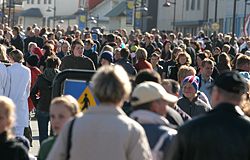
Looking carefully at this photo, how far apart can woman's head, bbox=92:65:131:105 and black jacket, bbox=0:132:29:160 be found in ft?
2.79

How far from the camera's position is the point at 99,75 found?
3.46m

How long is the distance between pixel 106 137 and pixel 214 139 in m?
0.71

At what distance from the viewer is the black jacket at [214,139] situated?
132 inches

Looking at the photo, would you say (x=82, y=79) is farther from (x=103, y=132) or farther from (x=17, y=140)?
(x=103, y=132)

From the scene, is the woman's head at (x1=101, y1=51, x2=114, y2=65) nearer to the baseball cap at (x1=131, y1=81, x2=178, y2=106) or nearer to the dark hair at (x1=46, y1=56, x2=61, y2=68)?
the dark hair at (x1=46, y1=56, x2=61, y2=68)

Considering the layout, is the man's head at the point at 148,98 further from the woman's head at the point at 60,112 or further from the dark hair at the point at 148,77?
the dark hair at the point at 148,77

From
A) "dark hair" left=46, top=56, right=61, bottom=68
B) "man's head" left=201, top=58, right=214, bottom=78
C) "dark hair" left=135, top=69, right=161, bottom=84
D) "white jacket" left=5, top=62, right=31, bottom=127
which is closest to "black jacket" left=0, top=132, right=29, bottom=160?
"dark hair" left=135, top=69, right=161, bottom=84

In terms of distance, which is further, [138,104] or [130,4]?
[130,4]

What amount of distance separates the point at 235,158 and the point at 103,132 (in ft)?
2.91

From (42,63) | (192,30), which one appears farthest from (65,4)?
(42,63)

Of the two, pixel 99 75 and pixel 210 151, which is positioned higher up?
pixel 99 75

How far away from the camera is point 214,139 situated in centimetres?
338

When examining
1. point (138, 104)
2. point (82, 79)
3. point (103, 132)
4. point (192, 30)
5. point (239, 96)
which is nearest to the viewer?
point (103, 132)

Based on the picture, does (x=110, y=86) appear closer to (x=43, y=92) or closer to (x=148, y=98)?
(x=148, y=98)
